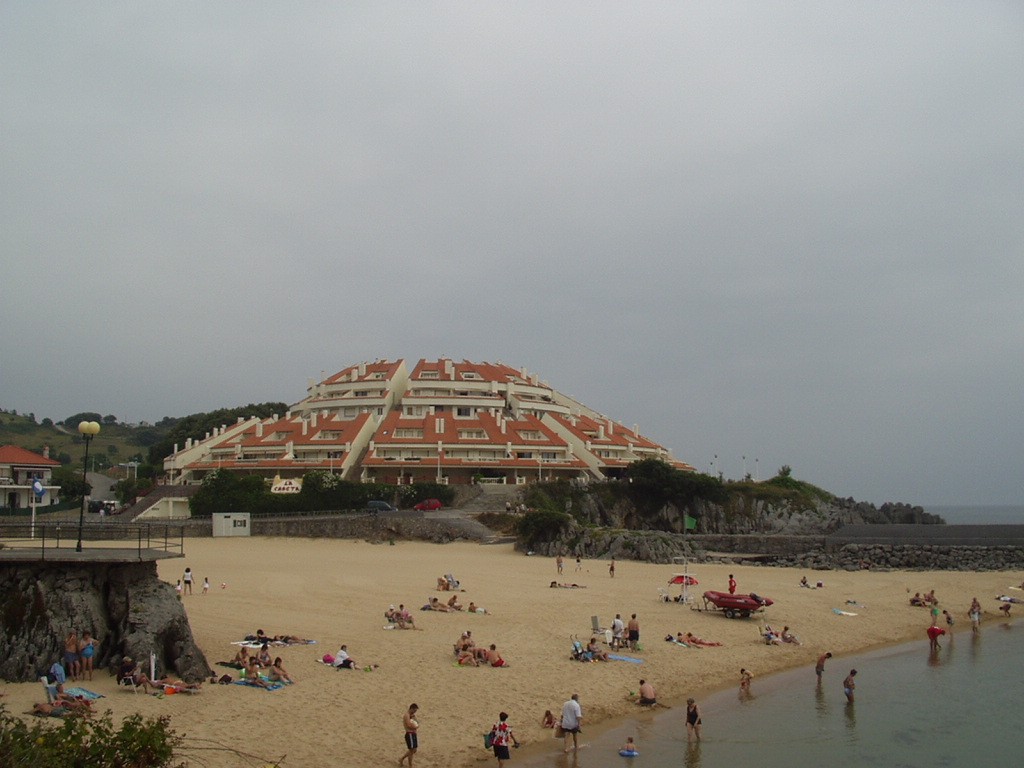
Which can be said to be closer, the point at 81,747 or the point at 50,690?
the point at 81,747

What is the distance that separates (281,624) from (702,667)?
38.5 ft

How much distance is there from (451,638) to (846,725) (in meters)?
10.3

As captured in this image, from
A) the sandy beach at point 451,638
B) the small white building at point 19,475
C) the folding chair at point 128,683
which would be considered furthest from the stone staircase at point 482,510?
the folding chair at point 128,683

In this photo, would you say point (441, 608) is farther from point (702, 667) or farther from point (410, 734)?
point (410, 734)

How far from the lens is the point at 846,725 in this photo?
18484mm

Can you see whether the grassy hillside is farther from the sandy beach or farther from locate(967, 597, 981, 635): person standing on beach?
locate(967, 597, 981, 635): person standing on beach

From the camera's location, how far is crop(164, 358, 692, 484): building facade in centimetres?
6569

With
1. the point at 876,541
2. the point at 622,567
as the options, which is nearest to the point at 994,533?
the point at 876,541

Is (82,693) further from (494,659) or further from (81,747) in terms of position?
(494,659)

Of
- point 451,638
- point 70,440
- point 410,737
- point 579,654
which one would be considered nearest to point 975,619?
point 579,654

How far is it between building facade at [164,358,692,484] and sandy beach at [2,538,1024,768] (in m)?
20.2

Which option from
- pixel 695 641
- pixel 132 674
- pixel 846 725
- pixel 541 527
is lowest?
pixel 846 725

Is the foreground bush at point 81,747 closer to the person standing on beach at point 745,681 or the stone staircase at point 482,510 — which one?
the person standing on beach at point 745,681

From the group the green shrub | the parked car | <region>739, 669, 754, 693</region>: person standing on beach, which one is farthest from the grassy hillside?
<region>739, 669, 754, 693</region>: person standing on beach
